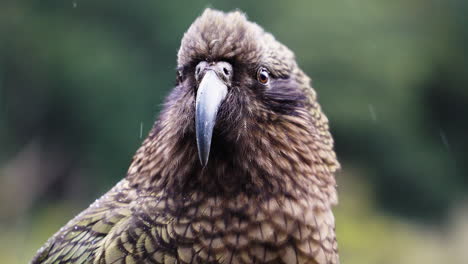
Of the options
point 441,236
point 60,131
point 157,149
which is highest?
point 60,131

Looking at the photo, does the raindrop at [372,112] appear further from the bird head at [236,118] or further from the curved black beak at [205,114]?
the curved black beak at [205,114]

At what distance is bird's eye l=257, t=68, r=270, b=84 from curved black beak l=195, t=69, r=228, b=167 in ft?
0.84

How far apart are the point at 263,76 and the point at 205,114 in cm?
38

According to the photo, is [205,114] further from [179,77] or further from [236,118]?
[179,77]

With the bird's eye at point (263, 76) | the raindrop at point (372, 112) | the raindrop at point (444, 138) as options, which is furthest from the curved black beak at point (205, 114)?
the raindrop at point (444, 138)

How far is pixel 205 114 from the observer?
2.29m

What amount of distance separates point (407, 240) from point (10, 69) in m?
9.56

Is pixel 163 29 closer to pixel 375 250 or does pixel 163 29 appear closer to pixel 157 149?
pixel 375 250

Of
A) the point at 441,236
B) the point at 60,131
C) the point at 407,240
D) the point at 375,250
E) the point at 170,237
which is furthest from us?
the point at 60,131

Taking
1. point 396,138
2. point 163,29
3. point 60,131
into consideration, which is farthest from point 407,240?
point 60,131

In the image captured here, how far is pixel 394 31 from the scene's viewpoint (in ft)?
41.0

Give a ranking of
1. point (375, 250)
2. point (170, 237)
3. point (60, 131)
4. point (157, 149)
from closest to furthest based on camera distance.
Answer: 1. point (170, 237)
2. point (157, 149)
3. point (375, 250)
4. point (60, 131)

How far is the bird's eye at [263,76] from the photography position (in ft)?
8.32

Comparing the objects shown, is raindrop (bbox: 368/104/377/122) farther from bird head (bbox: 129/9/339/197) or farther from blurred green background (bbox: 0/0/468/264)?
bird head (bbox: 129/9/339/197)
